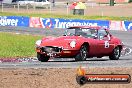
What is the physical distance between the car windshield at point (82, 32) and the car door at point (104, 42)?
12.7 inches

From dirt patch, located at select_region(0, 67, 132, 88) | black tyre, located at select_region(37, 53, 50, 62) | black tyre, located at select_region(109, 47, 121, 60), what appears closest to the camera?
dirt patch, located at select_region(0, 67, 132, 88)

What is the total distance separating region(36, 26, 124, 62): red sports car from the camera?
714 inches

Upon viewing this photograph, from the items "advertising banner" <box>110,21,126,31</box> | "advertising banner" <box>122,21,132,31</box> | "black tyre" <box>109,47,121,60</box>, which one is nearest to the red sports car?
"black tyre" <box>109,47,121,60</box>

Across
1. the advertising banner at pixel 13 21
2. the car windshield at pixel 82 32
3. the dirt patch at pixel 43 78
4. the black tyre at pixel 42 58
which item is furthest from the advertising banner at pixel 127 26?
the dirt patch at pixel 43 78

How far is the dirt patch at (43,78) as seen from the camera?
11406 millimetres

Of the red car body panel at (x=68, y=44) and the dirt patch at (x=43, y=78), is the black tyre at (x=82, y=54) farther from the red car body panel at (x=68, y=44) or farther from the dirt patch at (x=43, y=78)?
the dirt patch at (x=43, y=78)

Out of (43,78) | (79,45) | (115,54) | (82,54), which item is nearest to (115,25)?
(115,54)

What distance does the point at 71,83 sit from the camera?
469 inches

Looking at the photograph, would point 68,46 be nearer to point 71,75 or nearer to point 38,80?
point 71,75

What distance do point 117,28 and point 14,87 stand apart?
32.5m

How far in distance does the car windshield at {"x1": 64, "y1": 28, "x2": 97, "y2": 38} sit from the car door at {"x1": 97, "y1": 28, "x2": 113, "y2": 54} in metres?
0.32

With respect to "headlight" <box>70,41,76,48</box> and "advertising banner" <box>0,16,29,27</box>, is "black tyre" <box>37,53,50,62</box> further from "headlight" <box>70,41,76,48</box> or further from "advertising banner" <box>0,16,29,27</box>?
"advertising banner" <box>0,16,29,27</box>

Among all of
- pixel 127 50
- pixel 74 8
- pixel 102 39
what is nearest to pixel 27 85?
pixel 102 39

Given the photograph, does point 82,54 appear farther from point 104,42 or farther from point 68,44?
point 104,42
